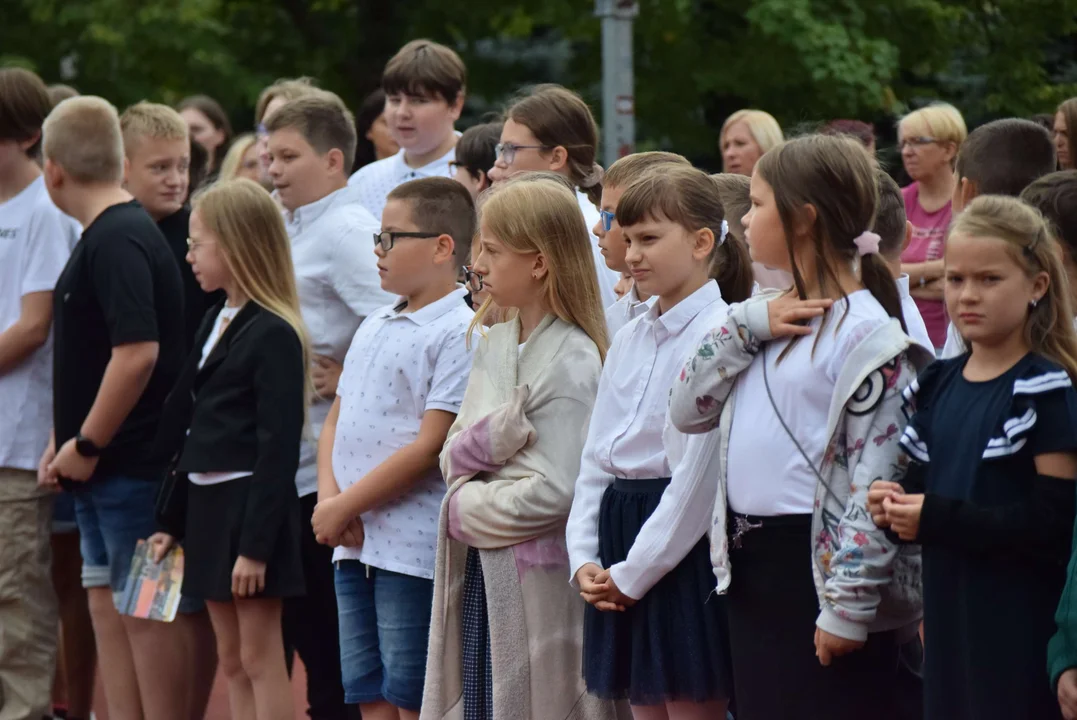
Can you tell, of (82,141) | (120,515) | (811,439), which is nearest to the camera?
(811,439)

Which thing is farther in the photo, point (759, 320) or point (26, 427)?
point (26, 427)

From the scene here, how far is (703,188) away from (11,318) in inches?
135

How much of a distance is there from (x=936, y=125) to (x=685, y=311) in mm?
3884

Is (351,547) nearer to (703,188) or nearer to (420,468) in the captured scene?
(420,468)

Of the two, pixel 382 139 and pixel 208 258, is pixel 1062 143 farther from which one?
pixel 382 139

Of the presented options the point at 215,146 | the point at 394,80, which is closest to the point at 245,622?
the point at 394,80

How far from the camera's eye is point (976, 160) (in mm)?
4887

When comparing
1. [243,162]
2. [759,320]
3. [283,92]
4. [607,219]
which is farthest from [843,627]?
[243,162]

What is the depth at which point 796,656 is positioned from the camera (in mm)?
3438

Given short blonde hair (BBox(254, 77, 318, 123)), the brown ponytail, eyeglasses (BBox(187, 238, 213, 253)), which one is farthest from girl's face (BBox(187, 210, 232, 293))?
short blonde hair (BBox(254, 77, 318, 123))

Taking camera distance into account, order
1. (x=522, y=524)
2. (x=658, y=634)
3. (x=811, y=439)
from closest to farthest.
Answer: (x=811, y=439), (x=658, y=634), (x=522, y=524)

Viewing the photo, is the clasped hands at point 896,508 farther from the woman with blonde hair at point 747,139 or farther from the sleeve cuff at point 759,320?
the woman with blonde hair at point 747,139

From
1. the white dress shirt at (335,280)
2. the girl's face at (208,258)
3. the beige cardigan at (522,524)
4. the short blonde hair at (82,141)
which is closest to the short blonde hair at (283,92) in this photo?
the short blonde hair at (82,141)

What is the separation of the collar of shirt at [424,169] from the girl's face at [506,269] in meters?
2.23
